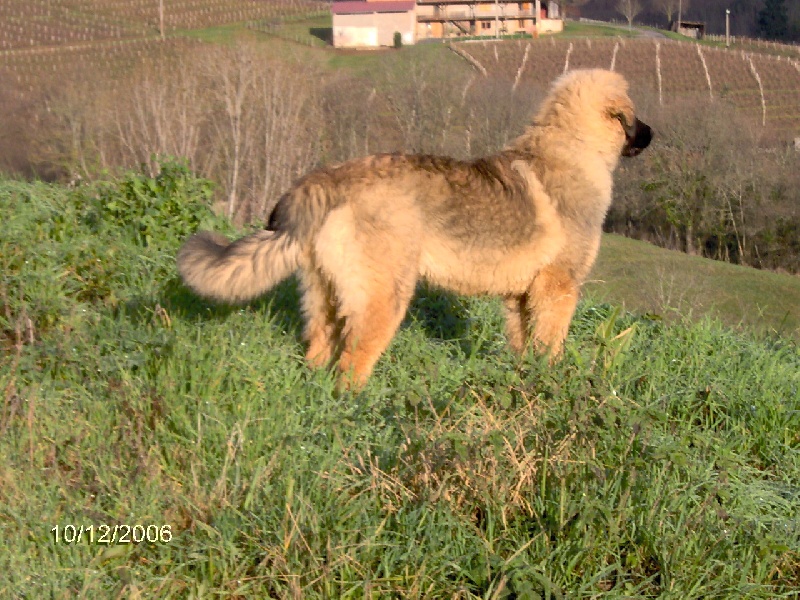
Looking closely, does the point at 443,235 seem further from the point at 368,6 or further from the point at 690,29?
the point at 690,29

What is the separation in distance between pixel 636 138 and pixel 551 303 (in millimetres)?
1550

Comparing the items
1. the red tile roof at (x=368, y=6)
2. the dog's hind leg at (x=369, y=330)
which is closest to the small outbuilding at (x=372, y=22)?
the red tile roof at (x=368, y=6)

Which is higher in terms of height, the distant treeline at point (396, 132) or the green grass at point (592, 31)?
the green grass at point (592, 31)

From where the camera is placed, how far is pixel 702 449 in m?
4.46

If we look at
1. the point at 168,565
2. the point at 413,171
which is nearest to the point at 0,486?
the point at 168,565

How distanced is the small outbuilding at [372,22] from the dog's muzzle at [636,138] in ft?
208

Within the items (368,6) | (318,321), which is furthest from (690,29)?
(318,321)

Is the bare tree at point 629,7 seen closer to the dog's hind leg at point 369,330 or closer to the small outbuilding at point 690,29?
the small outbuilding at point 690,29

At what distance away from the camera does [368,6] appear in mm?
77562

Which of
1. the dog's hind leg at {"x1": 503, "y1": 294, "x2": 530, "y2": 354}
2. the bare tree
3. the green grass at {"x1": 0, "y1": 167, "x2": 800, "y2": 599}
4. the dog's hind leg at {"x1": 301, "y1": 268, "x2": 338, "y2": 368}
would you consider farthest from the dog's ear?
the bare tree

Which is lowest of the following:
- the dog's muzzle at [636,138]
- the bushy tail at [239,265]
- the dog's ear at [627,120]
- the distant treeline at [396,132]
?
the distant treeline at [396,132]

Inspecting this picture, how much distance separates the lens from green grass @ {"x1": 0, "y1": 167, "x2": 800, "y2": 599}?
3404 mm

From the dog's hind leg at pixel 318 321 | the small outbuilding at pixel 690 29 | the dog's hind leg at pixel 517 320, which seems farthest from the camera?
the small outbuilding at pixel 690 29

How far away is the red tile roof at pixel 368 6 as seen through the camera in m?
74.7
